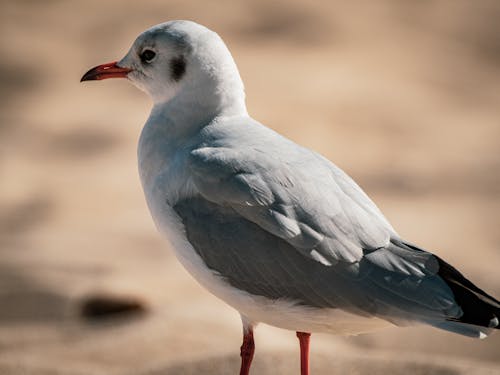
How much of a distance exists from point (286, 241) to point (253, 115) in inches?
237

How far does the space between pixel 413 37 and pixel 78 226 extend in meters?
4.87

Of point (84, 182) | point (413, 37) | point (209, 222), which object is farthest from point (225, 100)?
point (413, 37)

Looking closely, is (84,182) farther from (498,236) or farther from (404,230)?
(498,236)

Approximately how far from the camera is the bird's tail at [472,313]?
2.93 m

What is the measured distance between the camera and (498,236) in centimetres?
726

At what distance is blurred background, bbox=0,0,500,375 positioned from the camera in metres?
5.19

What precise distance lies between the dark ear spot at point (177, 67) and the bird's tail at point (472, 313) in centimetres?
109

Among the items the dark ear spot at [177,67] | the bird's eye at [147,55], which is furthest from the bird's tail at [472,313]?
the bird's eye at [147,55]

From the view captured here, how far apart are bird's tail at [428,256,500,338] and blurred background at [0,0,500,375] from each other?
127 cm

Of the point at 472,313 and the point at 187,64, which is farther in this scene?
the point at 187,64

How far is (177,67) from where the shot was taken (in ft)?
11.5

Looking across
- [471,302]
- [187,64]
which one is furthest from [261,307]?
[187,64]

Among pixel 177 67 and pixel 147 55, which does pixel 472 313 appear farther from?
pixel 147 55

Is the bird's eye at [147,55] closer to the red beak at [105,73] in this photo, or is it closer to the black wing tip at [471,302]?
the red beak at [105,73]
